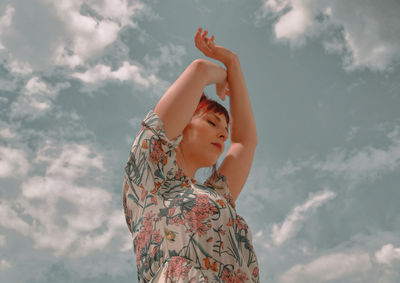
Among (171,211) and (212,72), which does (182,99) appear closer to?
(212,72)

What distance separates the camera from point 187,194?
1968mm

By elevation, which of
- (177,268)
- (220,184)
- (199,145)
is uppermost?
(199,145)

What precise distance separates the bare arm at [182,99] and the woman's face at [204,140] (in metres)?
0.19

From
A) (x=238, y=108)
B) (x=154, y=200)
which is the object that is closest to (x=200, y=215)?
(x=154, y=200)

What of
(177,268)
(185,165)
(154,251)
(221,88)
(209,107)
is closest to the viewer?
(177,268)

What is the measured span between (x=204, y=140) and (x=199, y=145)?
0.05m

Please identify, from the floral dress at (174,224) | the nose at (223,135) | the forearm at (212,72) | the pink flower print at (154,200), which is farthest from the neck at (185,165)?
the forearm at (212,72)

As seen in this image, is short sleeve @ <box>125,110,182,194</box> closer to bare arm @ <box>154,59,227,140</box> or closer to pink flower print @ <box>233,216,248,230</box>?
bare arm @ <box>154,59,227,140</box>

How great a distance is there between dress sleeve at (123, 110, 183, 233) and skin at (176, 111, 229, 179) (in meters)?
0.24

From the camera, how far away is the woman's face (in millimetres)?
2377

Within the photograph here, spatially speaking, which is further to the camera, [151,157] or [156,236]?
[151,157]

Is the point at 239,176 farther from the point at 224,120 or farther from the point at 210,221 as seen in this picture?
the point at 210,221

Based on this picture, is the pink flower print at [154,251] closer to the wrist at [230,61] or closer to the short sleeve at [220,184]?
the short sleeve at [220,184]

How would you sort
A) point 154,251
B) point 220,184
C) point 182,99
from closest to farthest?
point 154,251 < point 182,99 < point 220,184
